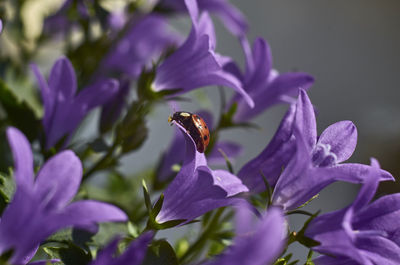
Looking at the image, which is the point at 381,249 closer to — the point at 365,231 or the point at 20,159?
the point at 365,231

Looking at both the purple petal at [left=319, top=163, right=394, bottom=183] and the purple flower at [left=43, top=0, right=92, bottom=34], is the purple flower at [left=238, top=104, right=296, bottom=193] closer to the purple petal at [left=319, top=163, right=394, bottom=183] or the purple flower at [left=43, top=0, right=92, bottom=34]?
the purple petal at [left=319, top=163, right=394, bottom=183]

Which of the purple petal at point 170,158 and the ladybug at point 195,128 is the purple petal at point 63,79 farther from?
the purple petal at point 170,158

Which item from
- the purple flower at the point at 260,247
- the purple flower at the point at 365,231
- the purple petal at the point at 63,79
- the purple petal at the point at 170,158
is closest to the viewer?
the purple flower at the point at 260,247

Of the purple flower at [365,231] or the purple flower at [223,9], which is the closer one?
the purple flower at [365,231]

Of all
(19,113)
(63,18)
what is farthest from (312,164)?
(63,18)

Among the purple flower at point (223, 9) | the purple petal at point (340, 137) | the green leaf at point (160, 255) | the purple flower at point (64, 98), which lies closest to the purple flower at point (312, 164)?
the purple petal at point (340, 137)

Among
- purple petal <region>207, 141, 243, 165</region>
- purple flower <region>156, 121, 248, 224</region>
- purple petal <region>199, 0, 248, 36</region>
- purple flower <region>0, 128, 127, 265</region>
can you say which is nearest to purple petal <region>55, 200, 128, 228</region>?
purple flower <region>0, 128, 127, 265</region>
